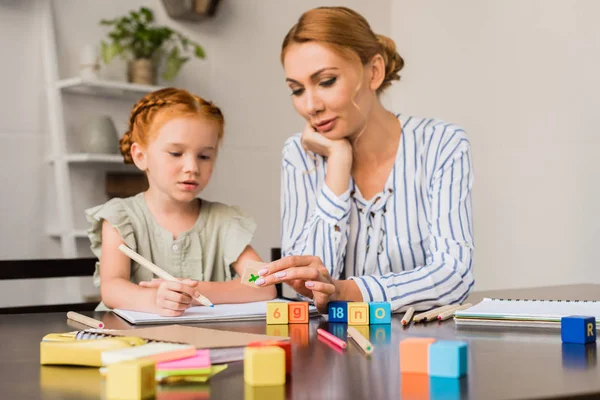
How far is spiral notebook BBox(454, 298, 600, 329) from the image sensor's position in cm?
113

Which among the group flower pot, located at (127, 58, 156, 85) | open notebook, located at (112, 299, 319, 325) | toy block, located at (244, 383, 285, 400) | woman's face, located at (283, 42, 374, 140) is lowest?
open notebook, located at (112, 299, 319, 325)

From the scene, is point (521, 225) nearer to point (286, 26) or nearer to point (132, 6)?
point (286, 26)

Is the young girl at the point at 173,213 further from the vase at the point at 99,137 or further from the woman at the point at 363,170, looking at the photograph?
the vase at the point at 99,137

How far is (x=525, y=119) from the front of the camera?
3.14 meters

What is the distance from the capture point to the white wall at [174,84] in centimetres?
299

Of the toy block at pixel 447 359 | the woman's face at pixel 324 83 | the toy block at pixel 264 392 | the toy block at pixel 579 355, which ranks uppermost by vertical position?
the woman's face at pixel 324 83

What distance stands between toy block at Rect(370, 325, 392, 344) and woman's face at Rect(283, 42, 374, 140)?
0.72m

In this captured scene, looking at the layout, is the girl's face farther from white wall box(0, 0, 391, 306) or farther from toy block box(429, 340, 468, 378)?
white wall box(0, 0, 391, 306)

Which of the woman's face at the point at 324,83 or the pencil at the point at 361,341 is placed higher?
the woman's face at the point at 324,83

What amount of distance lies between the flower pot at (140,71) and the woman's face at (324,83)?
5.19 ft

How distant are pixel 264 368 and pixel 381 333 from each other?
1.38ft

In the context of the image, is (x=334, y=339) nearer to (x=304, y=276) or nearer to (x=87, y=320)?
(x=304, y=276)

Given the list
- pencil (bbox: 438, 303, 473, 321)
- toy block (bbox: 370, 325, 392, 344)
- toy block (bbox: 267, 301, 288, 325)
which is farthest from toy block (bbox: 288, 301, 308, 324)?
pencil (bbox: 438, 303, 473, 321)

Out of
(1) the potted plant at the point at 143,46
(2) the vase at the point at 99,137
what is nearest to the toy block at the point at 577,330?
(2) the vase at the point at 99,137
